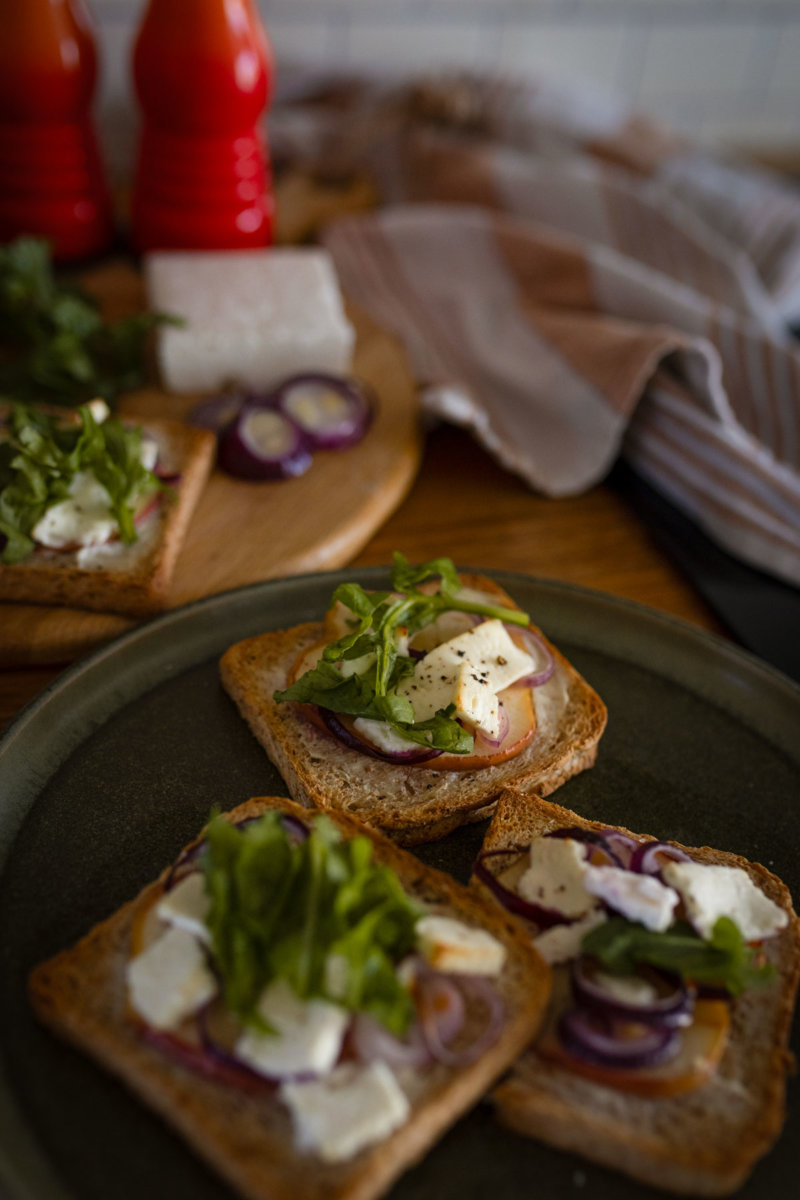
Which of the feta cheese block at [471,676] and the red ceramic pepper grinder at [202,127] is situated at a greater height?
the red ceramic pepper grinder at [202,127]

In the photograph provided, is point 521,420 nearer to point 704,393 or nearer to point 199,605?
point 704,393

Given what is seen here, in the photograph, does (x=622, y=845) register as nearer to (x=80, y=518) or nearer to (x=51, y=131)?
(x=80, y=518)

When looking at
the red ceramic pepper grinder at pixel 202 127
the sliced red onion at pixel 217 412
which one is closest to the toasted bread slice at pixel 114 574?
the sliced red onion at pixel 217 412

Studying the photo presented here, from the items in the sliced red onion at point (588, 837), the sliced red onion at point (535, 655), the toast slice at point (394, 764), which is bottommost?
the toast slice at point (394, 764)

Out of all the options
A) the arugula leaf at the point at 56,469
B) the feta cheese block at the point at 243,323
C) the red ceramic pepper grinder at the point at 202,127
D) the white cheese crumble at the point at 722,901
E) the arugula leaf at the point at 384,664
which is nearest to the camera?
the white cheese crumble at the point at 722,901

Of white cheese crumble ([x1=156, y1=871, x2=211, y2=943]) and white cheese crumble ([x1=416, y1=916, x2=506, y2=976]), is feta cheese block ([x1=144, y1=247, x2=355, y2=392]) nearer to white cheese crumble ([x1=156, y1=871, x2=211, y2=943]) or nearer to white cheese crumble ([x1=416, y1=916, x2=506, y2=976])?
white cheese crumble ([x1=156, y1=871, x2=211, y2=943])

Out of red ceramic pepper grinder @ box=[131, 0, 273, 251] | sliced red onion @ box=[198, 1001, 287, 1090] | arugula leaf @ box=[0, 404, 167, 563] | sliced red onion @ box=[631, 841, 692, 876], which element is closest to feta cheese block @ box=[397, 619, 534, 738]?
sliced red onion @ box=[631, 841, 692, 876]

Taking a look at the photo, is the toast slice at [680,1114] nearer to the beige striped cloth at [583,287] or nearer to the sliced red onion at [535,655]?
the sliced red onion at [535,655]

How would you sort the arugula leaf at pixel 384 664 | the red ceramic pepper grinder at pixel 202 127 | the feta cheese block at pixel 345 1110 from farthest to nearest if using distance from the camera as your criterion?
1. the red ceramic pepper grinder at pixel 202 127
2. the arugula leaf at pixel 384 664
3. the feta cheese block at pixel 345 1110
